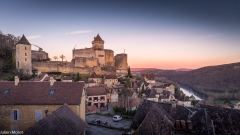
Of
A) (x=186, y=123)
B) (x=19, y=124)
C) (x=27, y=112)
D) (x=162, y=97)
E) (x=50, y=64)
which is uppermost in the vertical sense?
(x=50, y=64)

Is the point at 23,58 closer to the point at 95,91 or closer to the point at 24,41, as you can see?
the point at 24,41

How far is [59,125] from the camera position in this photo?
984 cm

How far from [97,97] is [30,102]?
66.4 feet

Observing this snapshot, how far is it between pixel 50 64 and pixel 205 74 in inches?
3074

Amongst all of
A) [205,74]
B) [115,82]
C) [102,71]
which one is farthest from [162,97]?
[205,74]

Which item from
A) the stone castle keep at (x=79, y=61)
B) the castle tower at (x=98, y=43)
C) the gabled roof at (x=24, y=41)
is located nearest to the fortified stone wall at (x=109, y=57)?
the stone castle keep at (x=79, y=61)

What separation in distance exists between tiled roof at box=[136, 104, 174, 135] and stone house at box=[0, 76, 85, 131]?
6740mm

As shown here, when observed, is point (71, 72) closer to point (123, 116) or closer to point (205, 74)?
point (123, 116)

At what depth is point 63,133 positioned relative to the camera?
373 inches

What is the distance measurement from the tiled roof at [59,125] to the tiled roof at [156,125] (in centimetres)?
421

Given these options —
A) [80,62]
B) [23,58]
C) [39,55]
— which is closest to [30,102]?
[23,58]

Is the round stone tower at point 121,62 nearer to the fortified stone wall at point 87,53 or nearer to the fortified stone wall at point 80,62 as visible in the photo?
the fortified stone wall at point 87,53

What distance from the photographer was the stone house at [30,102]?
15023 millimetres

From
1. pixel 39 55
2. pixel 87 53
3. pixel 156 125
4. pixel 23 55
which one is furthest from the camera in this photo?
pixel 87 53
